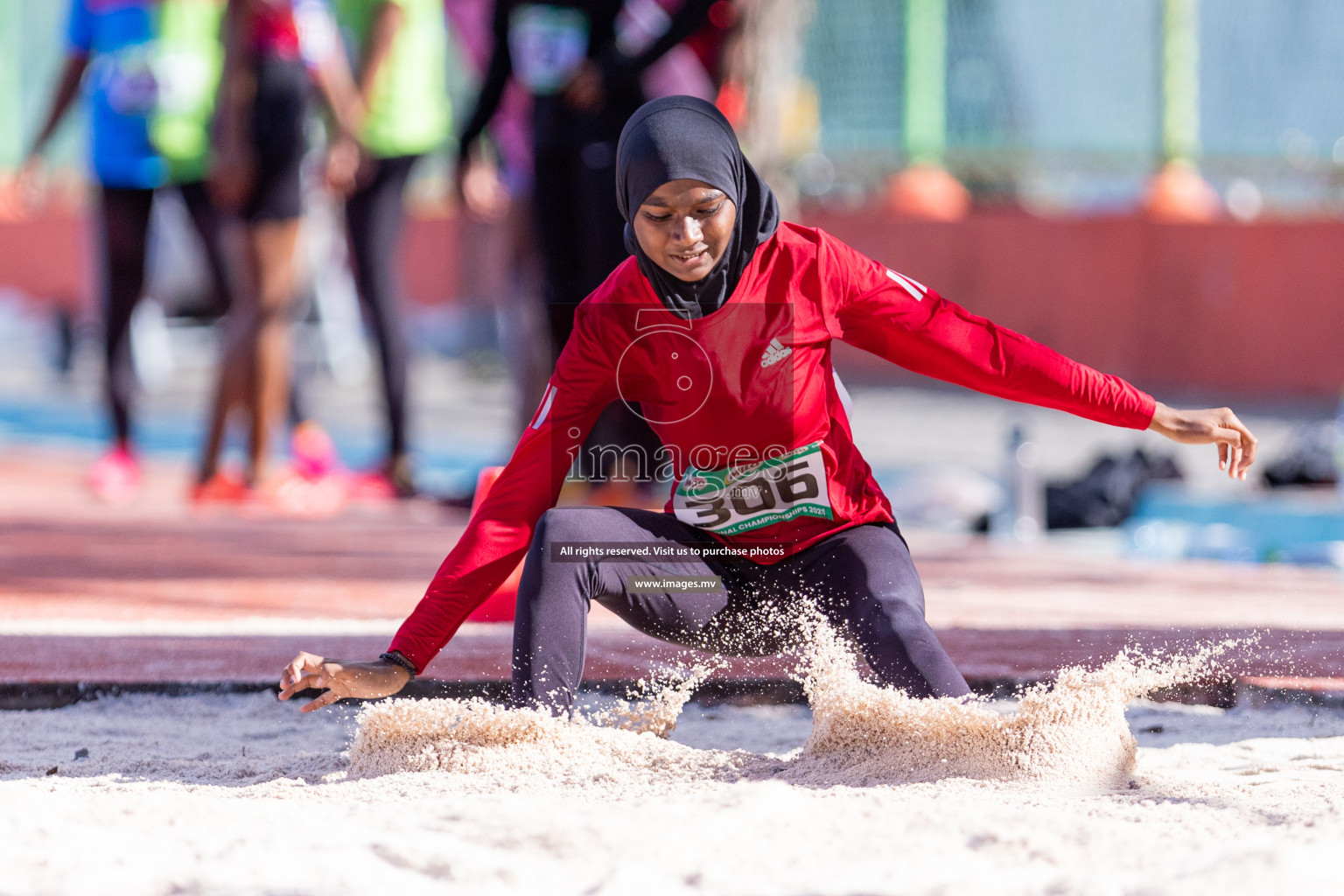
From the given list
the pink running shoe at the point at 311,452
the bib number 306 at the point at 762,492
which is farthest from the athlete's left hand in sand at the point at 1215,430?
the pink running shoe at the point at 311,452

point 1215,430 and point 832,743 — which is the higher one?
point 1215,430

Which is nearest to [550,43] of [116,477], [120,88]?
[120,88]

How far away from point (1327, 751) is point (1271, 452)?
524 centimetres

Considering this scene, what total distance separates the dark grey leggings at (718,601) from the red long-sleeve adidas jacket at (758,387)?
0.20ft

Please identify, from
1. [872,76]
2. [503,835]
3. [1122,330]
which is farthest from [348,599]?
[872,76]

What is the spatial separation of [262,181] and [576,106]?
4.36 ft

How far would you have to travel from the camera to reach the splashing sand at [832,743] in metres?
2.21

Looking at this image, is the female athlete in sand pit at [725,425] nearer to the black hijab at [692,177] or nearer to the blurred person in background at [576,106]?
the black hijab at [692,177]

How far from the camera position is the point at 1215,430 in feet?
7.86

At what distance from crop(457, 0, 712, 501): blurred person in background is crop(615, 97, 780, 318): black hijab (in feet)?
7.26

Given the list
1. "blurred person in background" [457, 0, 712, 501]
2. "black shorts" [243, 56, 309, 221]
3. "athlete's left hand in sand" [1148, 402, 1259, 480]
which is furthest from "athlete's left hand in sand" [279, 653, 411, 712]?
"black shorts" [243, 56, 309, 221]

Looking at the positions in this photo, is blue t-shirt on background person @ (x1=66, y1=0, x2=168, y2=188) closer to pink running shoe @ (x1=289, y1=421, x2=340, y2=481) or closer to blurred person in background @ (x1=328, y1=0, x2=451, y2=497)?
blurred person in background @ (x1=328, y1=0, x2=451, y2=497)

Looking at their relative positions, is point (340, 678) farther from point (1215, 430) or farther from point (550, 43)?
point (550, 43)

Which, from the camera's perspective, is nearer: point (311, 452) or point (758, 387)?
point (758, 387)
